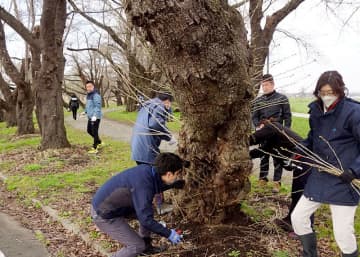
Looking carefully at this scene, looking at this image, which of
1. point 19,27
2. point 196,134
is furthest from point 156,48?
point 19,27

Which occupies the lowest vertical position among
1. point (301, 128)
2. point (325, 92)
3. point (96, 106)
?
point (301, 128)

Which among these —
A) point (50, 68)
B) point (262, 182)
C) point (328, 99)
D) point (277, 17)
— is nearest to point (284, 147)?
point (328, 99)

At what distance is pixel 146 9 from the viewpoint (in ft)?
8.39

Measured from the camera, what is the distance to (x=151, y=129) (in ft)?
14.7

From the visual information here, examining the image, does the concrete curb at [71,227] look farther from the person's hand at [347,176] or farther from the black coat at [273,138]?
the person's hand at [347,176]

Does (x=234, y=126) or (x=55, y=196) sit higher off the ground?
(x=234, y=126)

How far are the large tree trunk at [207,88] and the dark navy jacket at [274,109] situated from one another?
1.38m

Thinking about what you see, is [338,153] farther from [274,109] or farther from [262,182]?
[262,182]

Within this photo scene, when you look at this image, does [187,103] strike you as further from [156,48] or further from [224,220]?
[224,220]

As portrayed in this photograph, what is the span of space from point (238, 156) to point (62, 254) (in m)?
2.27

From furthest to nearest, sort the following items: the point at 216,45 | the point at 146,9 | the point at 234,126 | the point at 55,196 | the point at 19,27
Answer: the point at 19,27
the point at 55,196
the point at 234,126
the point at 216,45
the point at 146,9

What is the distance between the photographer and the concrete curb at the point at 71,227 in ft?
13.3

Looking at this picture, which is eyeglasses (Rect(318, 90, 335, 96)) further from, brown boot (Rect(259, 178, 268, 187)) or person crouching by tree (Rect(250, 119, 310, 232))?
brown boot (Rect(259, 178, 268, 187))

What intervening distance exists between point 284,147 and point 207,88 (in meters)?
1.50
